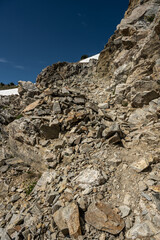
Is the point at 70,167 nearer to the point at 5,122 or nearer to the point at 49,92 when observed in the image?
the point at 49,92

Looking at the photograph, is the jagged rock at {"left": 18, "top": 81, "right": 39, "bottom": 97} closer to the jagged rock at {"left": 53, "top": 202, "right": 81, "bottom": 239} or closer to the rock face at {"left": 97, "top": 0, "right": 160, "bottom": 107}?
the rock face at {"left": 97, "top": 0, "right": 160, "bottom": 107}

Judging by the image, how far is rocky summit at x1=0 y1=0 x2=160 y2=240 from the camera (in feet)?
13.2

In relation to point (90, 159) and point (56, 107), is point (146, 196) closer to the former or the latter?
point (90, 159)

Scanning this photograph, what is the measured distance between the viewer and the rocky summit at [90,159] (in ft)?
13.2

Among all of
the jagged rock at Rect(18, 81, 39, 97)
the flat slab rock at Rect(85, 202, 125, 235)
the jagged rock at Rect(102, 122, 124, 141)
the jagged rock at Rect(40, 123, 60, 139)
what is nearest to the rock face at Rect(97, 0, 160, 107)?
the jagged rock at Rect(102, 122, 124, 141)

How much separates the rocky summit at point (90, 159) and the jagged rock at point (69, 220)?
3 centimetres

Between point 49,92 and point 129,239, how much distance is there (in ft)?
34.2

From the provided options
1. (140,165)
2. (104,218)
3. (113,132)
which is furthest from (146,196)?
(113,132)

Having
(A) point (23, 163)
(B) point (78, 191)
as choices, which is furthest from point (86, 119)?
(A) point (23, 163)

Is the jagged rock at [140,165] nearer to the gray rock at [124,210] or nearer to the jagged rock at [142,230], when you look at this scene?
the gray rock at [124,210]

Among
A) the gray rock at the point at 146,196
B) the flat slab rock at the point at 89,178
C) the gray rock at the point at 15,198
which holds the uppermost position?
the flat slab rock at the point at 89,178

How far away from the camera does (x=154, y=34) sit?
9.48 metres

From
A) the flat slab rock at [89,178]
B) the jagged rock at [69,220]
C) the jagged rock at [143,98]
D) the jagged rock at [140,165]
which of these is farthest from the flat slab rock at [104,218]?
the jagged rock at [143,98]

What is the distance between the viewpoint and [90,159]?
243 inches
